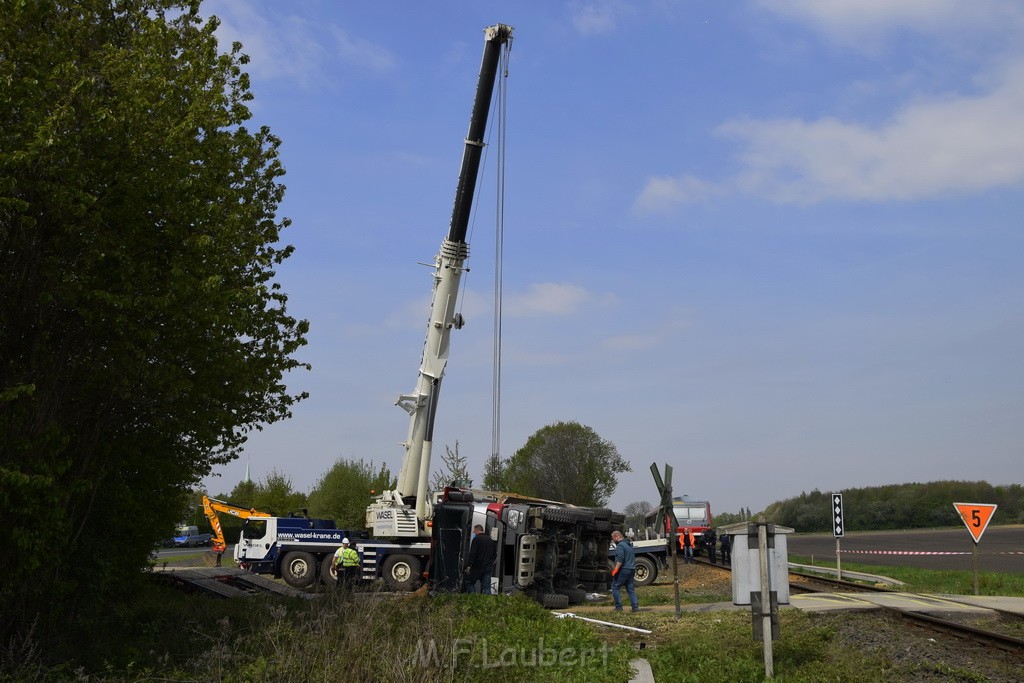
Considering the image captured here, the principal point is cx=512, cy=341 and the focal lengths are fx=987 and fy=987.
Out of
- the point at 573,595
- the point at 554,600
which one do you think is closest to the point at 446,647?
the point at 554,600

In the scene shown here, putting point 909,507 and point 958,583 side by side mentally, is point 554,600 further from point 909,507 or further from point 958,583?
point 909,507

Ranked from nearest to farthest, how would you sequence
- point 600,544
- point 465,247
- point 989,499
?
point 600,544 → point 465,247 → point 989,499

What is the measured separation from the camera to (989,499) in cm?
8731

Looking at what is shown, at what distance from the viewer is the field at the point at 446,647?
9695 millimetres

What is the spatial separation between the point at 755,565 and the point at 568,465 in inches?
1871

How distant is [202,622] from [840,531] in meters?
18.5

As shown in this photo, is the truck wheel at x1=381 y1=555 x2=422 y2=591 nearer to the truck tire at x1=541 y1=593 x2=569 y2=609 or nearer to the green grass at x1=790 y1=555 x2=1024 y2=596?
the truck tire at x1=541 y1=593 x2=569 y2=609

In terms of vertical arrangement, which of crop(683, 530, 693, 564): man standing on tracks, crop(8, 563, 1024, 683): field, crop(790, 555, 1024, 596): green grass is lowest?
crop(8, 563, 1024, 683): field

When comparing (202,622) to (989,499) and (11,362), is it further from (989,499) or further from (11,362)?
(989,499)

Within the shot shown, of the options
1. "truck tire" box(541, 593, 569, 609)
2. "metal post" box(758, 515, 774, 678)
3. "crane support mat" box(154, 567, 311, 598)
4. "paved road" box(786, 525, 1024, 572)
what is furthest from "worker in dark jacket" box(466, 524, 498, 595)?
"paved road" box(786, 525, 1024, 572)

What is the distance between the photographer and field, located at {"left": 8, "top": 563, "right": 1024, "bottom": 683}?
9695 millimetres

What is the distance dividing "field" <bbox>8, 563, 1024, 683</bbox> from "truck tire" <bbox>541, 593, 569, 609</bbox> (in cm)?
363

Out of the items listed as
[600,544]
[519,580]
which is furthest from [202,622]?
[600,544]

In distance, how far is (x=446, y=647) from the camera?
10.1m
